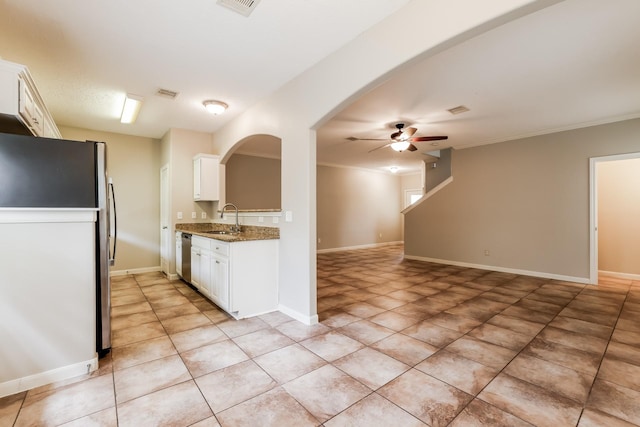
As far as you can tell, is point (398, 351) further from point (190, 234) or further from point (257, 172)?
point (257, 172)

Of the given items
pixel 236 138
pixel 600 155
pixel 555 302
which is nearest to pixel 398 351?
pixel 555 302

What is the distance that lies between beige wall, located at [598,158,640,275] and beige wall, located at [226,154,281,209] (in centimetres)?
716

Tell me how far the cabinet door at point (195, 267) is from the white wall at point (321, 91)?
56.2 inches

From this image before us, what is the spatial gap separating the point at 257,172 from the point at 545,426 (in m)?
6.82

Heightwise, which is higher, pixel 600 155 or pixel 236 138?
pixel 236 138

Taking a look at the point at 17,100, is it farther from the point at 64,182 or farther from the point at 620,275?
the point at 620,275

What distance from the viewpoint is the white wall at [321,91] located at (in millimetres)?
1787

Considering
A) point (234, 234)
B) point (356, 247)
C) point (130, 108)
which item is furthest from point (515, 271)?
point (130, 108)

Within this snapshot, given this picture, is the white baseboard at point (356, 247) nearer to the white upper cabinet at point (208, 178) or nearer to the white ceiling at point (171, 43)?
the white upper cabinet at point (208, 178)

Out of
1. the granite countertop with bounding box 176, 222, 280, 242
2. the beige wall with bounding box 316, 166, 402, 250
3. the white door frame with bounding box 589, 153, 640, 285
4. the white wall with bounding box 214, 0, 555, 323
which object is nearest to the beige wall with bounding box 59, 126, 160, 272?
the granite countertop with bounding box 176, 222, 280, 242

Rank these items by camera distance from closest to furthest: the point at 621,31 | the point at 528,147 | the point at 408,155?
1. the point at 621,31
2. the point at 528,147
3. the point at 408,155

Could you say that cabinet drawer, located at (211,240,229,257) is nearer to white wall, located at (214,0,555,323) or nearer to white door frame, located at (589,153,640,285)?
white wall, located at (214,0,555,323)

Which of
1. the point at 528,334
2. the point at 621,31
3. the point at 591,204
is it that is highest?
the point at 621,31

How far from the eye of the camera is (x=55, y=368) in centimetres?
200
